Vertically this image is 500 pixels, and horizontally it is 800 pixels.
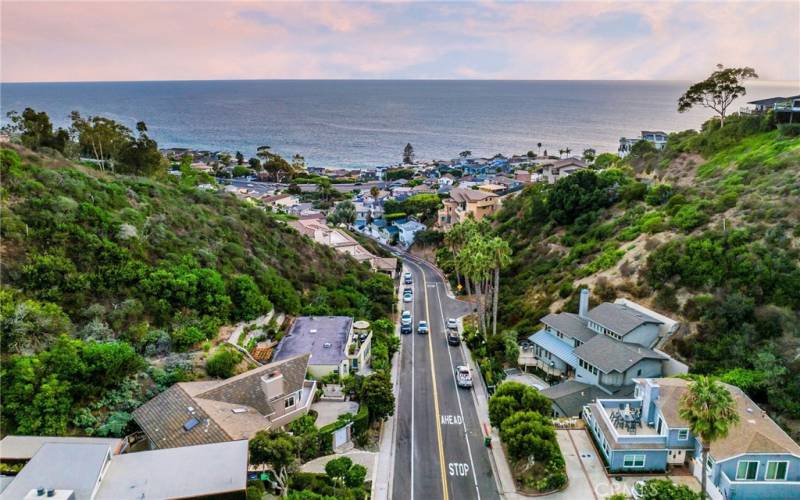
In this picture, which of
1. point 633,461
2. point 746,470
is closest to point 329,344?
point 633,461

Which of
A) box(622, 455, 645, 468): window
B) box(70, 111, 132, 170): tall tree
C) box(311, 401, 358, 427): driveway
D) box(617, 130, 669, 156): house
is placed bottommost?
box(311, 401, 358, 427): driveway

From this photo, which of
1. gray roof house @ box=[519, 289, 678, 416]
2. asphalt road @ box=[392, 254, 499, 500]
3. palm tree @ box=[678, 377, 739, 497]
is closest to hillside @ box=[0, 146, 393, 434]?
asphalt road @ box=[392, 254, 499, 500]

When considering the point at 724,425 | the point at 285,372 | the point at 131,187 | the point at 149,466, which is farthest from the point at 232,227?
the point at 724,425

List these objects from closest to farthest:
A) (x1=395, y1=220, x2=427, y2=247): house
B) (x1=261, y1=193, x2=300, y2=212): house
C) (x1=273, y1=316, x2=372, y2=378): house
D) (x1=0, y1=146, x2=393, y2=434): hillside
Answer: (x1=0, y1=146, x2=393, y2=434): hillside
(x1=273, y1=316, x2=372, y2=378): house
(x1=395, y1=220, x2=427, y2=247): house
(x1=261, y1=193, x2=300, y2=212): house

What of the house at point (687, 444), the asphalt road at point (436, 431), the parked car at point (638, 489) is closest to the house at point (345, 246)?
the asphalt road at point (436, 431)

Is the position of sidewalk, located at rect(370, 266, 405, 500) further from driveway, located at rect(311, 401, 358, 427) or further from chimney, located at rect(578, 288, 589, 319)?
chimney, located at rect(578, 288, 589, 319)
